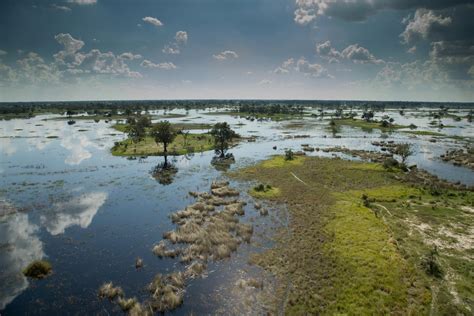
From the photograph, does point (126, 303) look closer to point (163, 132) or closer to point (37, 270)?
point (37, 270)

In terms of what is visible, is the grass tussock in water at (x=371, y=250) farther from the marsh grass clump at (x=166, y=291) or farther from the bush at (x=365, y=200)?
the marsh grass clump at (x=166, y=291)

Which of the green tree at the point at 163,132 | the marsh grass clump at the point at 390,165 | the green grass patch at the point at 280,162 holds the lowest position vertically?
the green grass patch at the point at 280,162

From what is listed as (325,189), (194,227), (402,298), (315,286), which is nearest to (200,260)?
(194,227)

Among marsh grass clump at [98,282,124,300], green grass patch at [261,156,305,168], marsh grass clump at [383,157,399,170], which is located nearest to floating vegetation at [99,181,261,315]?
marsh grass clump at [98,282,124,300]

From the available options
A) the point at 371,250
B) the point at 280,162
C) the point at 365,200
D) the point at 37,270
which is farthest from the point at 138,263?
the point at 280,162

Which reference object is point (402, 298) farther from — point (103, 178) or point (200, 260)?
point (103, 178)

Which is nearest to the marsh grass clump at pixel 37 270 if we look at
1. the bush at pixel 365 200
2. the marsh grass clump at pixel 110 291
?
the marsh grass clump at pixel 110 291
